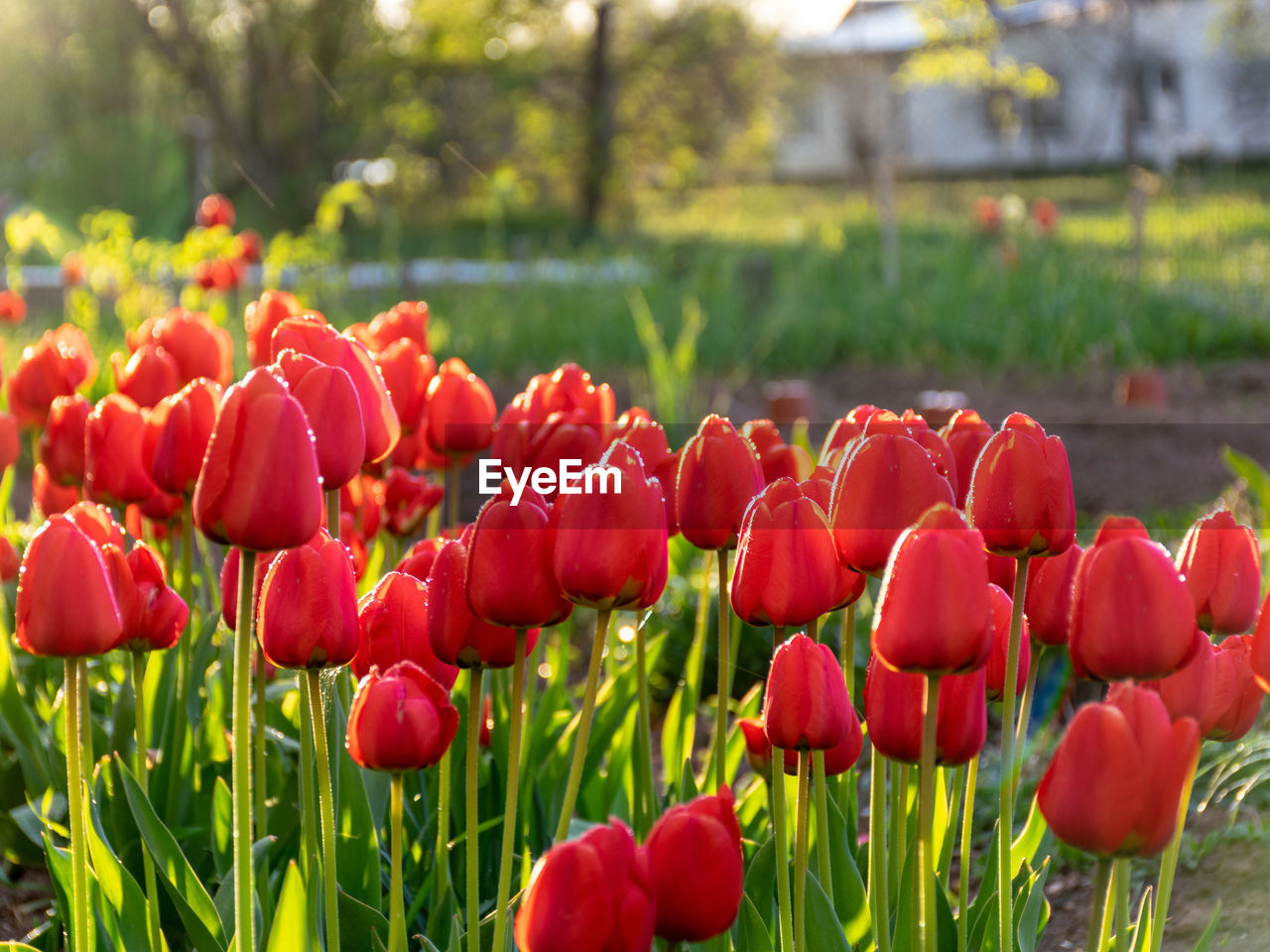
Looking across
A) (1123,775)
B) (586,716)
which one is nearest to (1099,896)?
(1123,775)

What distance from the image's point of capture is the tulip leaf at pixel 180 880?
3.86ft

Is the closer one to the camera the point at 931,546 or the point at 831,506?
the point at 931,546

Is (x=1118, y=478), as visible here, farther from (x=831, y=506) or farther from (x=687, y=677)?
(x=831, y=506)

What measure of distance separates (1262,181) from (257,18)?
37.8 feet

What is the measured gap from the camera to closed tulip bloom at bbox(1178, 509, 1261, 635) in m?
0.99

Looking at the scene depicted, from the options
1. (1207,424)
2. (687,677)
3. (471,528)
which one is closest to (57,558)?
(471,528)

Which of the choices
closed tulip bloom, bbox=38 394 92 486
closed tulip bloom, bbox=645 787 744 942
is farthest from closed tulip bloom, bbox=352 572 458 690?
closed tulip bloom, bbox=38 394 92 486

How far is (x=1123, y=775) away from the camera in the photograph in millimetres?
744

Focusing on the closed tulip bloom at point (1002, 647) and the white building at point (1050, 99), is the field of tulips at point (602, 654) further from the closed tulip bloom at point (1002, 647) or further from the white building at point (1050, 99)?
the white building at point (1050, 99)

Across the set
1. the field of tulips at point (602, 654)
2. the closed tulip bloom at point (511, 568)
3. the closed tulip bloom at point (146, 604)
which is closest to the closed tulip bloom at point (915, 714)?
the field of tulips at point (602, 654)

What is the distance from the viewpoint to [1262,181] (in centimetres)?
1543

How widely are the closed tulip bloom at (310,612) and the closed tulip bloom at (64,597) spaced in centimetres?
14

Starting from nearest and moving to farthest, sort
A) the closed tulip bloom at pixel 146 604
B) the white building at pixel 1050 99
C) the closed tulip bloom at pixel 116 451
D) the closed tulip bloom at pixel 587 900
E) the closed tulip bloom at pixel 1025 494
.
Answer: the closed tulip bloom at pixel 587 900
the closed tulip bloom at pixel 1025 494
the closed tulip bloom at pixel 146 604
the closed tulip bloom at pixel 116 451
the white building at pixel 1050 99

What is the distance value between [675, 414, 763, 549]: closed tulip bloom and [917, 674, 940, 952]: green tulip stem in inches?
9.7
